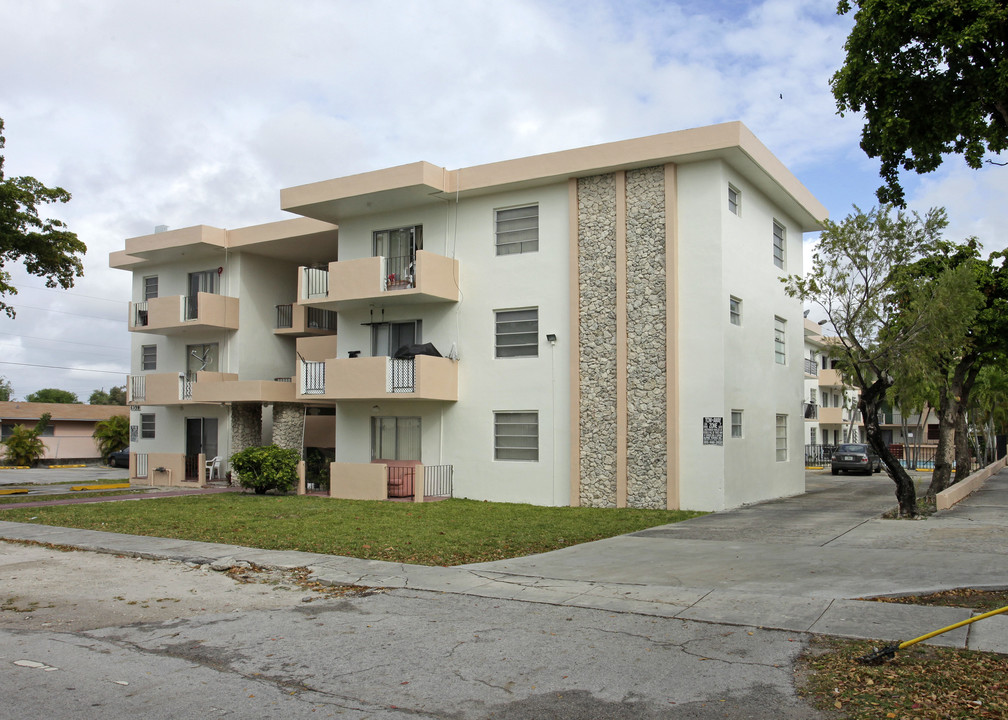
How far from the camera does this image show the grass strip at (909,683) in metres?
5.73

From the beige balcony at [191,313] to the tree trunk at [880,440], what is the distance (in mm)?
21468

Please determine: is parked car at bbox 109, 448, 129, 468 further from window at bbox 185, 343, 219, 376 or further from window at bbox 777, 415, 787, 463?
window at bbox 777, 415, 787, 463

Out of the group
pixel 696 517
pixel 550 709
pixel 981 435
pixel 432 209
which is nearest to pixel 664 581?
pixel 550 709

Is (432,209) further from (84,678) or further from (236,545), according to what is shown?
(84,678)

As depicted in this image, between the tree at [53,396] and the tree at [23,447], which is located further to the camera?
the tree at [53,396]

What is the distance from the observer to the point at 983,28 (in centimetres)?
860

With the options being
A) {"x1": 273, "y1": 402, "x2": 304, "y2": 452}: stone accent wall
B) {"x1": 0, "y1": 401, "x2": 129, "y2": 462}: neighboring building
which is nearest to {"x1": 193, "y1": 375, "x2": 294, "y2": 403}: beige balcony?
{"x1": 273, "y1": 402, "x2": 304, "y2": 452}: stone accent wall

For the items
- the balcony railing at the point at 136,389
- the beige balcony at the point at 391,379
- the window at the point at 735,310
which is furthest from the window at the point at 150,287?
the window at the point at 735,310

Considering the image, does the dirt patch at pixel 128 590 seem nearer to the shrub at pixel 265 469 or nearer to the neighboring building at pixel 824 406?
the shrub at pixel 265 469

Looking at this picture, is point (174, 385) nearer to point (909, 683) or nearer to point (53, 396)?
point (909, 683)

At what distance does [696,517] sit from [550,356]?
18.9 ft

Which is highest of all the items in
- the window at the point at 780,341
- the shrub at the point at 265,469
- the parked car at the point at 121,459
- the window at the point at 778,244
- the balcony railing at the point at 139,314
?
the window at the point at 778,244

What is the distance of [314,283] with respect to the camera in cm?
2561

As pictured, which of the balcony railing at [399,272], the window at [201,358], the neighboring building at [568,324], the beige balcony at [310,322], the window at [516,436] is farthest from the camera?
the window at [201,358]
